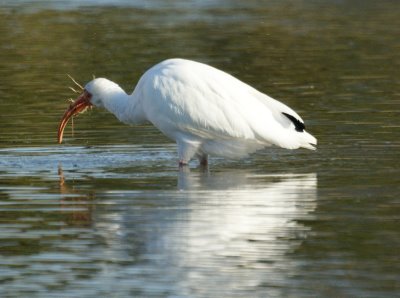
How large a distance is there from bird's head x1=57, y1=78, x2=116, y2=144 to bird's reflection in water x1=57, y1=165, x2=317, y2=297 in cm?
179

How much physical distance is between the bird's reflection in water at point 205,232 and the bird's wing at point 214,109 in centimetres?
41

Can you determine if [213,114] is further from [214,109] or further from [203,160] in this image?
[203,160]

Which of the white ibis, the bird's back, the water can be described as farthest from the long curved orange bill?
the bird's back

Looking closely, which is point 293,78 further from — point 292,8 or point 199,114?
point 292,8

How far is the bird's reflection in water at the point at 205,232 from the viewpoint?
8719 mm

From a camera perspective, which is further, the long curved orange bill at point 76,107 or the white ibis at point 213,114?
the long curved orange bill at point 76,107

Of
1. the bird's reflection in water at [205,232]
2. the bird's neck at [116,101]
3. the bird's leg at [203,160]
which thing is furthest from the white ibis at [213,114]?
the bird's neck at [116,101]

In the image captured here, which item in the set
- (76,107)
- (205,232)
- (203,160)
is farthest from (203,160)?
(205,232)

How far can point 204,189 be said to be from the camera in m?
11.9

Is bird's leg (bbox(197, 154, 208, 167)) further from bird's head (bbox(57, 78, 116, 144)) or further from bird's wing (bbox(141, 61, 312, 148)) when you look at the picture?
bird's head (bbox(57, 78, 116, 144))

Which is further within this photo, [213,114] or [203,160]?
[203,160]

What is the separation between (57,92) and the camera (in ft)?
60.7

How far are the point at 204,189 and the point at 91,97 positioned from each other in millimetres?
2784

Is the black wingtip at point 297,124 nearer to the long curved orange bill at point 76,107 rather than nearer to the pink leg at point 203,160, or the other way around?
the pink leg at point 203,160
